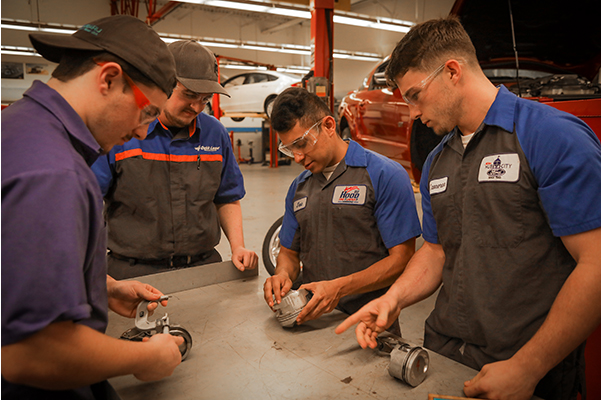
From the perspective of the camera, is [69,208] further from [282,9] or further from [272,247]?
[282,9]

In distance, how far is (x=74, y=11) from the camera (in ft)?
46.3

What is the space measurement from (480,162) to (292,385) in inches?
33.6

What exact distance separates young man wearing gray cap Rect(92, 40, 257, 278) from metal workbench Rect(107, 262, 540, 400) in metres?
0.35

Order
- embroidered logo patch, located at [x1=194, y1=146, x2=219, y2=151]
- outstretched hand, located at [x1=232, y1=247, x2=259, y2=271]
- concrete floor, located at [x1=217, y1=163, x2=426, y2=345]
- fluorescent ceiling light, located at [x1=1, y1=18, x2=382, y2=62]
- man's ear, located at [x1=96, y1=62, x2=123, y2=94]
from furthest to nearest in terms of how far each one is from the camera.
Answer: fluorescent ceiling light, located at [x1=1, y1=18, x2=382, y2=62], concrete floor, located at [x1=217, y1=163, x2=426, y2=345], embroidered logo patch, located at [x1=194, y1=146, x2=219, y2=151], outstretched hand, located at [x1=232, y1=247, x2=259, y2=271], man's ear, located at [x1=96, y1=62, x2=123, y2=94]

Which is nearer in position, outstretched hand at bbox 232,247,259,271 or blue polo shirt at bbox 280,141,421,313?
blue polo shirt at bbox 280,141,421,313

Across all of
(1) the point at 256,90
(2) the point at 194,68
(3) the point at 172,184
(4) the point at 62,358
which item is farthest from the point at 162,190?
(1) the point at 256,90

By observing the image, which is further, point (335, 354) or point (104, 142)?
point (335, 354)

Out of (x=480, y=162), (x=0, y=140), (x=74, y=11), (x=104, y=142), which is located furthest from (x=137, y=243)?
(x=74, y=11)

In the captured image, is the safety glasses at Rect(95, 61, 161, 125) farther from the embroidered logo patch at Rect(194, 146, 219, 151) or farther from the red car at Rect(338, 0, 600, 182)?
the red car at Rect(338, 0, 600, 182)

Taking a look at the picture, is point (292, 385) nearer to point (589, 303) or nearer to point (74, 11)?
point (589, 303)

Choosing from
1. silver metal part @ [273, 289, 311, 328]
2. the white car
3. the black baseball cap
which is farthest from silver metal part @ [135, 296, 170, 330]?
the white car

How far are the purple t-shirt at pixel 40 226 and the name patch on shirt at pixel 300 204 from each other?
3.97 feet

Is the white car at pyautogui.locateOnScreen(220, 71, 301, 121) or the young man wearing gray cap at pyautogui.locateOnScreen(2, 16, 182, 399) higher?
the white car at pyautogui.locateOnScreen(220, 71, 301, 121)

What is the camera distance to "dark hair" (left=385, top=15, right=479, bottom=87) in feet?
4.28
